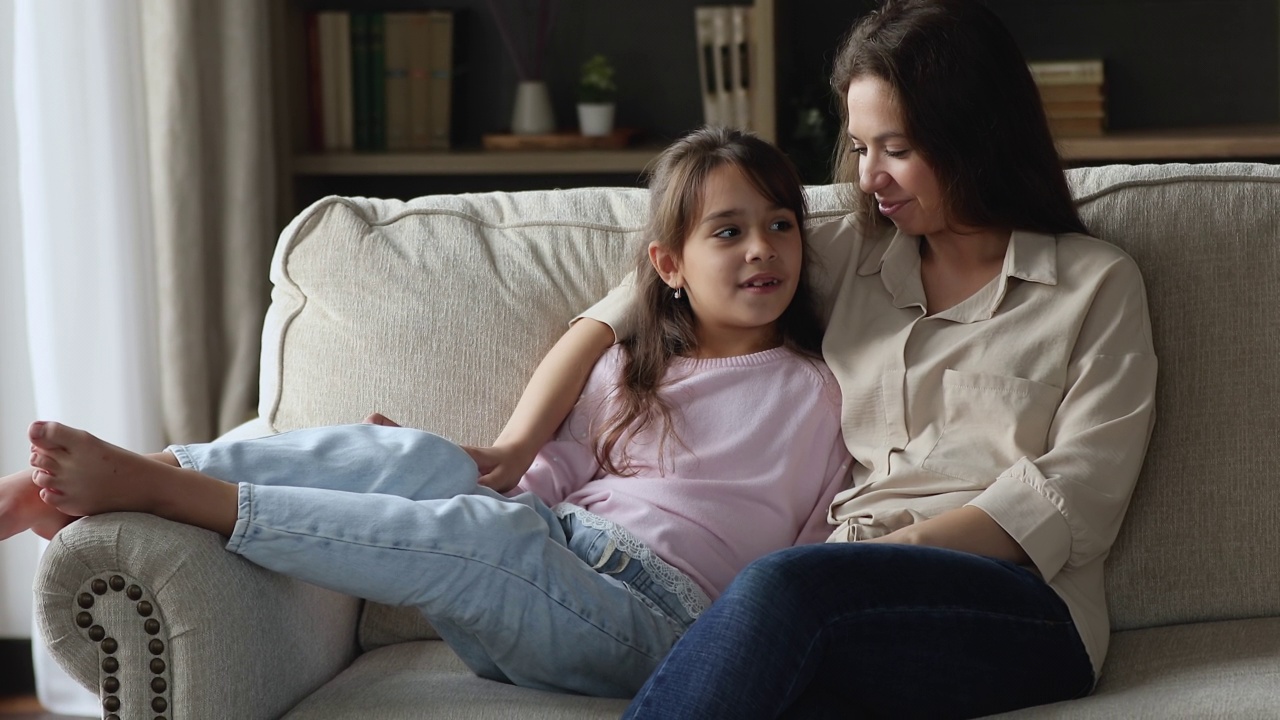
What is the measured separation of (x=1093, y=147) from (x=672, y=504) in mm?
1422

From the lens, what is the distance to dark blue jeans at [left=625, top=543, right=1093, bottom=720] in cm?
116

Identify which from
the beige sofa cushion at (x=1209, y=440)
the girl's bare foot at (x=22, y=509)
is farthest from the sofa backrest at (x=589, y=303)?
the girl's bare foot at (x=22, y=509)

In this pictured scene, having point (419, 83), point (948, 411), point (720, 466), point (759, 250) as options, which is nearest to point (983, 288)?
point (948, 411)

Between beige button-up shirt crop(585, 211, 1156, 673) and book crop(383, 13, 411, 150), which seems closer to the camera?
beige button-up shirt crop(585, 211, 1156, 673)

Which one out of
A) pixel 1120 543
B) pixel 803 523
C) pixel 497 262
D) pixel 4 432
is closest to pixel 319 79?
pixel 4 432

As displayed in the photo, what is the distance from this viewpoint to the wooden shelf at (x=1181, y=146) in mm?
2418

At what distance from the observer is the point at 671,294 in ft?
5.45

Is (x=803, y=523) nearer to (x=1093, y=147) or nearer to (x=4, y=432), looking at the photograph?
(x=1093, y=147)

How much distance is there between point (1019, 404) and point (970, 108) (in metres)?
0.34

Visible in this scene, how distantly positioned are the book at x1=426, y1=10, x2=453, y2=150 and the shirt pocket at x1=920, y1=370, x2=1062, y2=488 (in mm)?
1638

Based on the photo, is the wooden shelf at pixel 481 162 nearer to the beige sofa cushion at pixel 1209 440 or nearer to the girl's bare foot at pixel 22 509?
the beige sofa cushion at pixel 1209 440

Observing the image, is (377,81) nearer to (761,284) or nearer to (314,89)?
(314,89)

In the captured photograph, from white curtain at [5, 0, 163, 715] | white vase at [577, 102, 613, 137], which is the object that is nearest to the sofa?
white curtain at [5, 0, 163, 715]

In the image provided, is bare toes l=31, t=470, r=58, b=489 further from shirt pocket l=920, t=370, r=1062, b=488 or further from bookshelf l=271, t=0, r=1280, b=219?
bookshelf l=271, t=0, r=1280, b=219
